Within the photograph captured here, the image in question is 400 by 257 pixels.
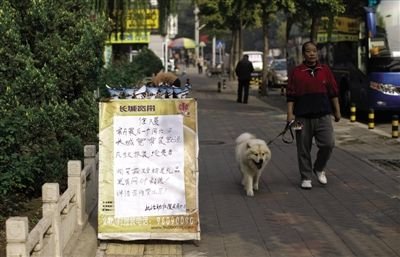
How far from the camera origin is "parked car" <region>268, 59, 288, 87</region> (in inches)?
1396

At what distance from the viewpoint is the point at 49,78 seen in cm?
820

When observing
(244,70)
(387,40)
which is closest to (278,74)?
(244,70)

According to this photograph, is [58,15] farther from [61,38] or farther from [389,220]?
[389,220]

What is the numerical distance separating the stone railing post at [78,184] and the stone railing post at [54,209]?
3.40 feet

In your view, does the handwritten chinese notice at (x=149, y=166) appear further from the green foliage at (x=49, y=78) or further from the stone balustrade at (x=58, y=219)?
the green foliage at (x=49, y=78)

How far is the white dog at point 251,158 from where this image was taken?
8.27 m

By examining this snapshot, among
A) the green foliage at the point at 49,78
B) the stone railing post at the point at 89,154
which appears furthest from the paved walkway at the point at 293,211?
the green foliage at the point at 49,78

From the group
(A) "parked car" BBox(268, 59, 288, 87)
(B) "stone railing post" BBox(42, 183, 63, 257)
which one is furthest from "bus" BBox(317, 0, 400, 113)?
(A) "parked car" BBox(268, 59, 288, 87)

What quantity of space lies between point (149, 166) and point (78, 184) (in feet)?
2.45

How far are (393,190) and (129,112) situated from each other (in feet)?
13.7

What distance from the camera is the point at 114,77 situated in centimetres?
1742

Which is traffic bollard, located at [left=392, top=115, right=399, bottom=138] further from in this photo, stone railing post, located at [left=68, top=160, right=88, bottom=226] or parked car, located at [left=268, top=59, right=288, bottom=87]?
parked car, located at [left=268, top=59, right=288, bottom=87]

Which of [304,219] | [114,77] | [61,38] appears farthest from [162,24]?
[304,219]

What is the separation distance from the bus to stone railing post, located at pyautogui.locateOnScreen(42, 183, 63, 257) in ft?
42.4
